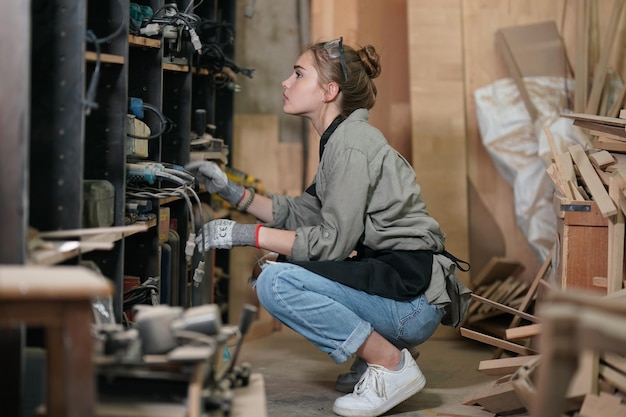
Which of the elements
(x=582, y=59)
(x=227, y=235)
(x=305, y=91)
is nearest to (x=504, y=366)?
(x=227, y=235)

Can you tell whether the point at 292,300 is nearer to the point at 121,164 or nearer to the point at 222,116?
the point at 121,164

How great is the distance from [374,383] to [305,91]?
1.15 meters

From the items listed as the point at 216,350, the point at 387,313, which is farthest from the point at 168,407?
the point at 387,313

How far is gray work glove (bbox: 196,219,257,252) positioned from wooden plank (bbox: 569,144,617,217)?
4.37ft

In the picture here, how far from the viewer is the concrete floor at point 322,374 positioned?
3.46 m

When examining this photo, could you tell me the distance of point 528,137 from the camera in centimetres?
464

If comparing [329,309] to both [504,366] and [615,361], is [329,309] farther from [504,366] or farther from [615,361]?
[615,361]

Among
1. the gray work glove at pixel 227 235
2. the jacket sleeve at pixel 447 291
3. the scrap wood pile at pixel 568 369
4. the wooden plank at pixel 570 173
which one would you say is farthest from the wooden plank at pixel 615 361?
the gray work glove at pixel 227 235

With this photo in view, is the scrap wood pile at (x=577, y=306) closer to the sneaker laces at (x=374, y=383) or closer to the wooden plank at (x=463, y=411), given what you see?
the wooden plank at (x=463, y=411)

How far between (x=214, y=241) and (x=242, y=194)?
1.23 ft

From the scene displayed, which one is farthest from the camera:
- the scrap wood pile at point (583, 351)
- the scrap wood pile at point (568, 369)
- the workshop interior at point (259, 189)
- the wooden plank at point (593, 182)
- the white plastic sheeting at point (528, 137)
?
the white plastic sheeting at point (528, 137)

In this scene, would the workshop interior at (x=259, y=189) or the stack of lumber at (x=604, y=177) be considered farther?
the stack of lumber at (x=604, y=177)

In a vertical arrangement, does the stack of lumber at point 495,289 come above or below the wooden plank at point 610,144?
below

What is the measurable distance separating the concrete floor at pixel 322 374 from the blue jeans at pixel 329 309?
336 millimetres
